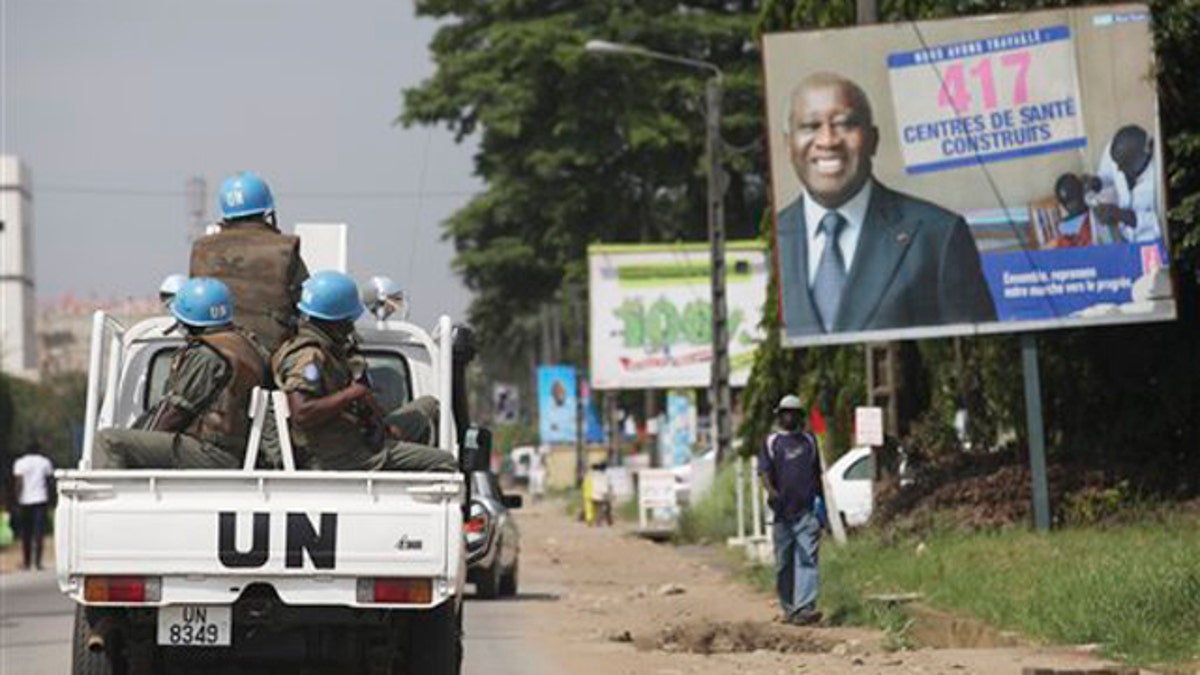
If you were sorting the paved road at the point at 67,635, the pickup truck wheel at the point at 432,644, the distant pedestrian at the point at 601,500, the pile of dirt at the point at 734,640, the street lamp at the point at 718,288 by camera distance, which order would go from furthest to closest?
1. the distant pedestrian at the point at 601,500
2. the street lamp at the point at 718,288
3. the pile of dirt at the point at 734,640
4. the paved road at the point at 67,635
5. the pickup truck wheel at the point at 432,644

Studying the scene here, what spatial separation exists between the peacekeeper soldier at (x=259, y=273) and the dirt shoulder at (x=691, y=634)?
4.68 m

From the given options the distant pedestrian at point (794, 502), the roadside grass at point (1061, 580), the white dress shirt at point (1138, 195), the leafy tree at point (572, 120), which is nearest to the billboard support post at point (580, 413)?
the leafy tree at point (572, 120)

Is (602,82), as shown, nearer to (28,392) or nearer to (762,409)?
(28,392)

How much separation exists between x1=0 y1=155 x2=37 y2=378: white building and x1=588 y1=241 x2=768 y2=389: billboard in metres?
58.2

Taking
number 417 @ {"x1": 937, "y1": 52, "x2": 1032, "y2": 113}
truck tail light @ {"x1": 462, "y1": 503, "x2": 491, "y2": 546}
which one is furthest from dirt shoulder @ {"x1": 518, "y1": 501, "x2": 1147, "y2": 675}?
number 417 @ {"x1": 937, "y1": 52, "x2": 1032, "y2": 113}

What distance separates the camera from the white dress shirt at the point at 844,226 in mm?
24766

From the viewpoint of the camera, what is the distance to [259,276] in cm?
1204

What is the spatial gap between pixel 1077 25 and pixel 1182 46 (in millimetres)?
1360

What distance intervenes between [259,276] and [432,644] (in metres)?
2.25

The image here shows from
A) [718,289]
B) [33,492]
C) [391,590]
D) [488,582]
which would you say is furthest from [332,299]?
[718,289]

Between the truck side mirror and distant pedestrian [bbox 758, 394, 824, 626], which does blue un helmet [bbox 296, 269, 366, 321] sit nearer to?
the truck side mirror

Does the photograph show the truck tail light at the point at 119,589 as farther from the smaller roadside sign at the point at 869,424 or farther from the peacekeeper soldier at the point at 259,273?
the smaller roadside sign at the point at 869,424

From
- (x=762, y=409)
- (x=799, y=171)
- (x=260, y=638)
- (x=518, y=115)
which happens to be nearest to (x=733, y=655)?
(x=260, y=638)

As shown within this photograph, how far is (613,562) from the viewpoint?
3381cm
